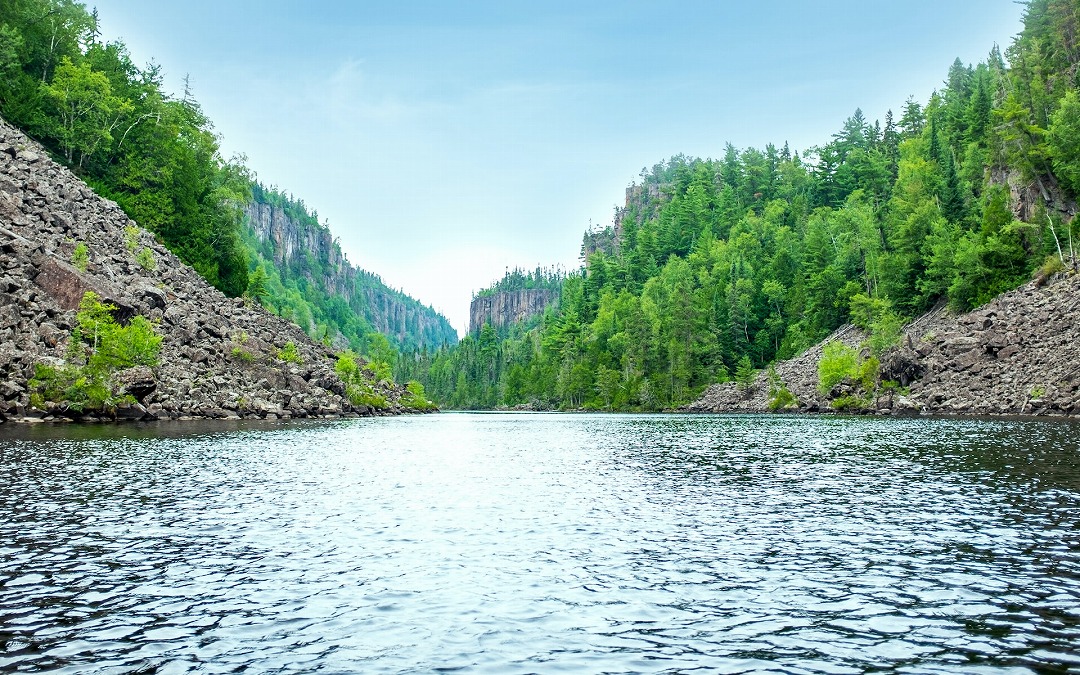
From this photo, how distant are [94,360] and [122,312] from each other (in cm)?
1104

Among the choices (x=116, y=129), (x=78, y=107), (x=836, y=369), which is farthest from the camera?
(x=836, y=369)

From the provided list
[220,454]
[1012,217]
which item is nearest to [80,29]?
[220,454]

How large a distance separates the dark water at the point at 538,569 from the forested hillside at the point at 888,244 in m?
75.7

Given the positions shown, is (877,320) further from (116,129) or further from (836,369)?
(116,129)

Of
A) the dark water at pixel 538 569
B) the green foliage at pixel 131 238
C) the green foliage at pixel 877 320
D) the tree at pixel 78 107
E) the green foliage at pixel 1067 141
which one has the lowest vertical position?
the dark water at pixel 538 569

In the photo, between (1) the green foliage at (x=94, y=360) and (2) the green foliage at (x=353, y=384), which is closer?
(1) the green foliage at (x=94, y=360)

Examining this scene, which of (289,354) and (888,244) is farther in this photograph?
(888,244)

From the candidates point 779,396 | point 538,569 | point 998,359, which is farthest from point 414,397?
point 538,569

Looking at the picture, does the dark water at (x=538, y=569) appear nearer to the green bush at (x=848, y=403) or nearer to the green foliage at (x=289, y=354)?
the green foliage at (x=289, y=354)

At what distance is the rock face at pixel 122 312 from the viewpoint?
5903cm

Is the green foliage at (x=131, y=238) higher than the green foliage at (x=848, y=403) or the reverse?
higher

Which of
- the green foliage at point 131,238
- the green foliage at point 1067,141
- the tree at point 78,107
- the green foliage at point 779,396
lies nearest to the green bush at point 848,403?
the green foliage at point 779,396

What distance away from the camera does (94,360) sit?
57.3 meters

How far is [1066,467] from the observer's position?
3070cm
